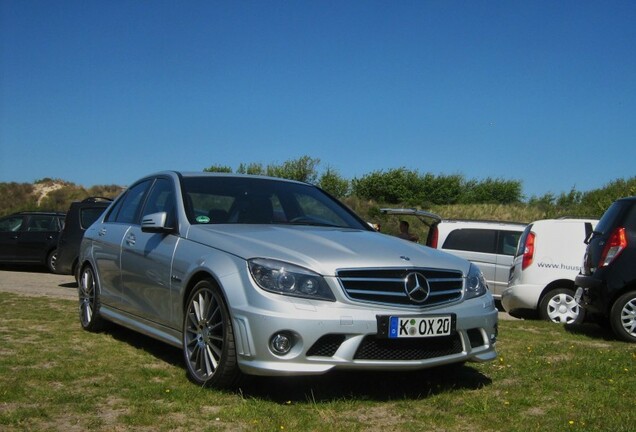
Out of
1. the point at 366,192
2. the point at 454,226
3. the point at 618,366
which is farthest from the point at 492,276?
the point at 366,192

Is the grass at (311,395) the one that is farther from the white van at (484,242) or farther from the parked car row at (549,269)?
the white van at (484,242)

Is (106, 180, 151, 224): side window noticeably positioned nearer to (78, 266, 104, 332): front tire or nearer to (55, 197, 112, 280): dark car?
(78, 266, 104, 332): front tire

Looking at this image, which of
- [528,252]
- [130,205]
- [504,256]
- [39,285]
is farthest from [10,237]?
[528,252]

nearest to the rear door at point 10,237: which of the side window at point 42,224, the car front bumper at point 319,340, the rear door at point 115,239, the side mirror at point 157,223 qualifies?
the side window at point 42,224

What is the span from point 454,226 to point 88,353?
9655 millimetres

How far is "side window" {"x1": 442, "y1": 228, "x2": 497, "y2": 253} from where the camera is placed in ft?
48.6

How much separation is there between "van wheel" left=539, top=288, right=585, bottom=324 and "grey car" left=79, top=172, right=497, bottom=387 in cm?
530

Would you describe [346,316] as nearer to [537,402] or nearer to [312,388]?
[312,388]

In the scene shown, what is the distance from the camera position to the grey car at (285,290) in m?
4.88

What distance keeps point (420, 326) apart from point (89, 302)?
13.8 ft

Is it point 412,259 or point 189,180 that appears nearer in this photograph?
point 412,259

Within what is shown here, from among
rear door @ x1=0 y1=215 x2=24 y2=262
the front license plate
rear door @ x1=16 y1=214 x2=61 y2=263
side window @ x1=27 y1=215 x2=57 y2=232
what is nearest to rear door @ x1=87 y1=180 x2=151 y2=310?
the front license plate

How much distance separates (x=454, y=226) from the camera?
596 inches

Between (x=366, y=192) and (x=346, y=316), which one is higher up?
(x=366, y=192)
